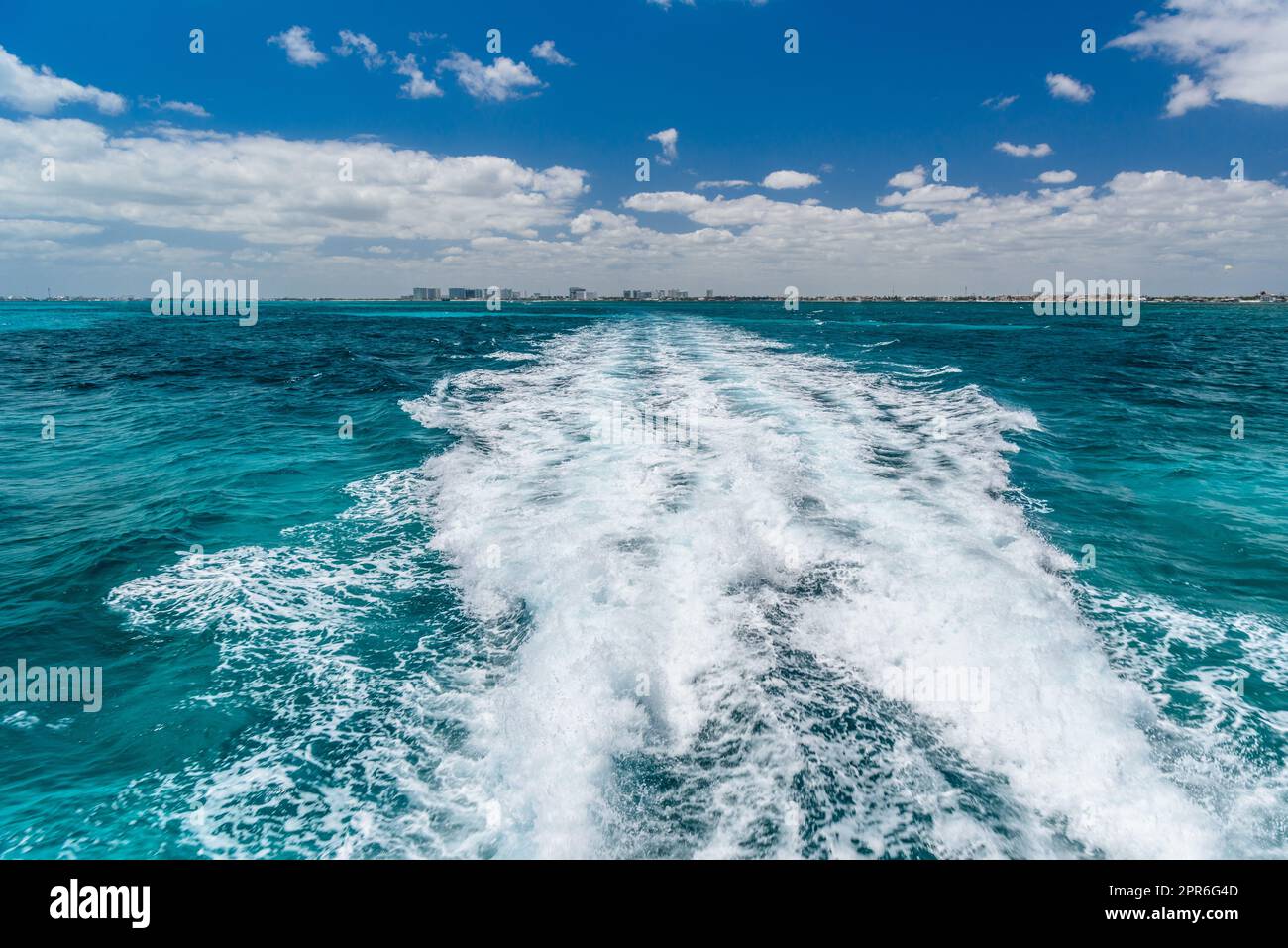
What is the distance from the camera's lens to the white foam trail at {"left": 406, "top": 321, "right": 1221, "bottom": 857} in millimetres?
4781

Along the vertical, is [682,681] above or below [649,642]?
below

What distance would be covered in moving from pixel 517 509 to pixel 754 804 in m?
7.96

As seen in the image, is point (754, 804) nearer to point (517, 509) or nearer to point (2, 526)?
point (517, 509)

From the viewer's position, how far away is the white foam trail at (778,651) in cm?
478

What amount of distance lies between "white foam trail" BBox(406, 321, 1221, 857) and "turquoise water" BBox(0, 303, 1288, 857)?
0.14 feet

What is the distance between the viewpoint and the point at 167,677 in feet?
22.0

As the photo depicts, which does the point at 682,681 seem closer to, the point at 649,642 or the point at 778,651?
the point at 649,642

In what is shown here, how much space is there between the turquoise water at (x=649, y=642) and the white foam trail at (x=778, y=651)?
0.04 metres

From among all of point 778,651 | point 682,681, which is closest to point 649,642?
point 682,681

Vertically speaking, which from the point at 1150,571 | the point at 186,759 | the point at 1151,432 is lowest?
the point at 186,759

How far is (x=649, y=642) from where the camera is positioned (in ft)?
23.3

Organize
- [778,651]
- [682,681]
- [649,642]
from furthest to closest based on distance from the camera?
[649,642], [778,651], [682,681]

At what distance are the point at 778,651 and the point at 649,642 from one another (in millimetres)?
1615
